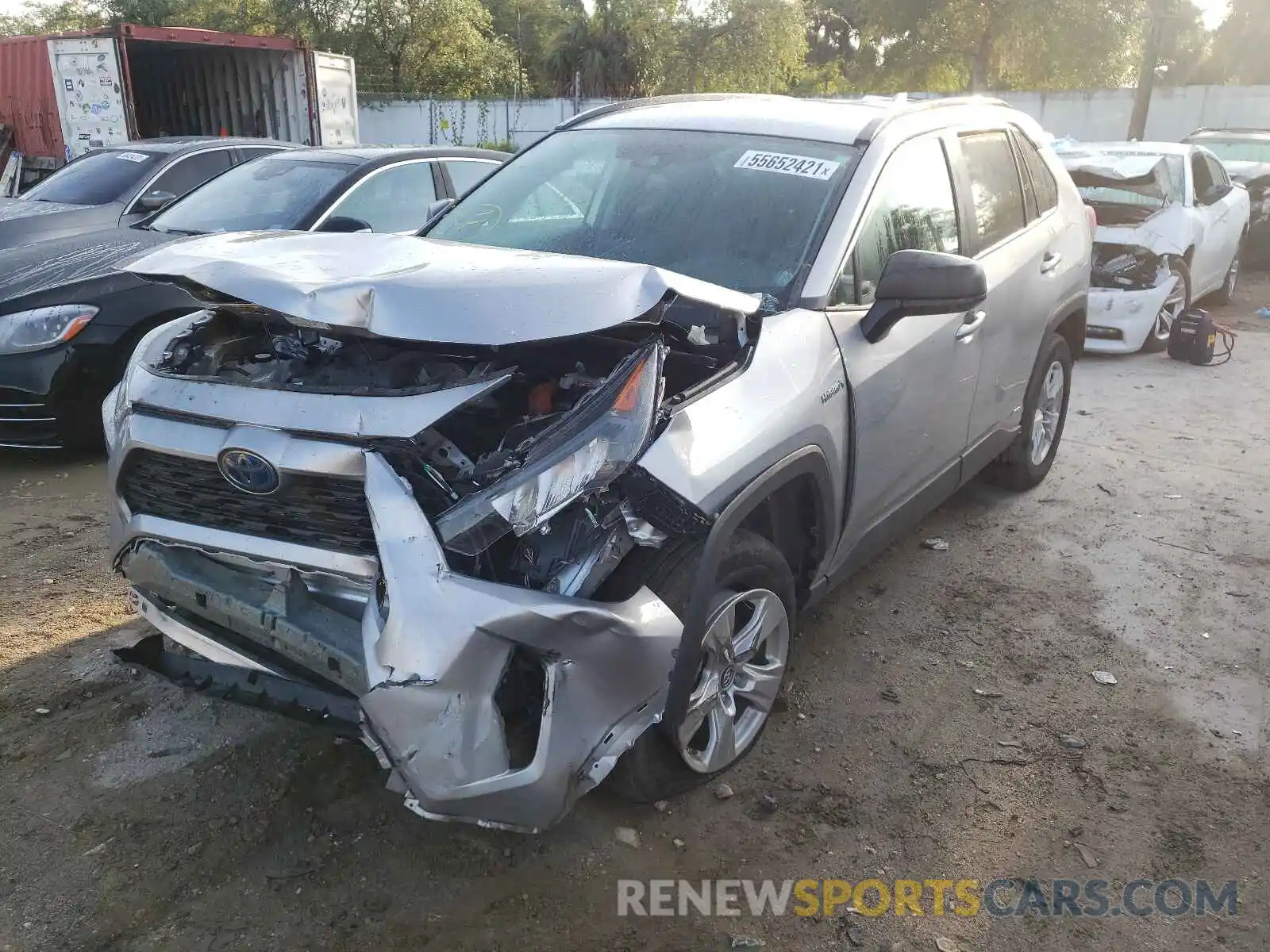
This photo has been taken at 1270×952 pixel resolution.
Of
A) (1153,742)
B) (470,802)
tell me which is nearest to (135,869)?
(470,802)

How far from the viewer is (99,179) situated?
7.58 meters

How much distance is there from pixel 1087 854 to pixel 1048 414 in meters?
3.03

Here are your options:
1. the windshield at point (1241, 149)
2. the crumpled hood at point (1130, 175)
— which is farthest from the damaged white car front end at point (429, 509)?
the windshield at point (1241, 149)

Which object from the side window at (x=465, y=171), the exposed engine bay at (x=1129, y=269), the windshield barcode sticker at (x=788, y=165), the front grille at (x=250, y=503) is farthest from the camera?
the exposed engine bay at (x=1129, y=269)

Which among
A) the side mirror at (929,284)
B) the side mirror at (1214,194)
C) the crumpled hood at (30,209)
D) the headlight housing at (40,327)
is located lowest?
the headlight housing at (40,327)

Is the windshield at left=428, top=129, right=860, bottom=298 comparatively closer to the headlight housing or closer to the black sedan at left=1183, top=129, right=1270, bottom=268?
the headlight housing

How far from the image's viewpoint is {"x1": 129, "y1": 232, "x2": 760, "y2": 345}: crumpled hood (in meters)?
2.33

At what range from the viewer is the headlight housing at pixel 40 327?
5012 mm

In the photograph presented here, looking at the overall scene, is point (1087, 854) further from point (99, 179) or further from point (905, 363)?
point (99, 179)

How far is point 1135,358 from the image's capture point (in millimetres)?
8539

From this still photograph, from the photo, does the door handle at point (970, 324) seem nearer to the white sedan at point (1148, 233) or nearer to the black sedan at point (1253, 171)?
the white sedan at point (1148, 233)

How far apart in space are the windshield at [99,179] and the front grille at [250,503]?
5714mm

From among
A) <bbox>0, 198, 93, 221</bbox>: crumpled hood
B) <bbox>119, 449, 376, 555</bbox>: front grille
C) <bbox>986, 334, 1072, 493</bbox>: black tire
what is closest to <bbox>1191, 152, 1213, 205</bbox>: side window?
<bbox>986, 334, 1072, 493</bbox>: black tire

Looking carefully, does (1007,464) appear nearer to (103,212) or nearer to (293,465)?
(293,465)
